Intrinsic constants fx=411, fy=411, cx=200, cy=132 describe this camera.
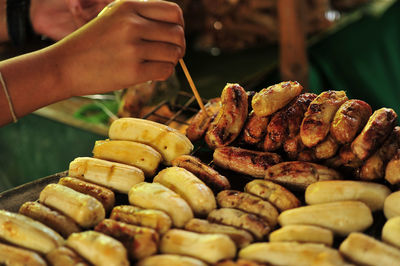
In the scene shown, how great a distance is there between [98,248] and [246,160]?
0.84m

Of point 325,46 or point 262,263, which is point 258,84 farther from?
point 262,263

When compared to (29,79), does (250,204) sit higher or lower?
lower

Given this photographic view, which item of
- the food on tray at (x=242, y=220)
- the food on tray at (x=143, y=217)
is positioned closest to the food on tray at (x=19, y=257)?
the food on tray at (x=143, y=217)

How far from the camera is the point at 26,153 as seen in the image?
4.12 m

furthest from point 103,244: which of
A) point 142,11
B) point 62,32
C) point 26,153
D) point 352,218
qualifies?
point 26,153

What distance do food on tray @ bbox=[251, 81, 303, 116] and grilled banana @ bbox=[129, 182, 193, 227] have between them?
25.8 inches

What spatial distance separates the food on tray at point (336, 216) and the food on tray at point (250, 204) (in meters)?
0.05

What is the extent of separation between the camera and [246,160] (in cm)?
200

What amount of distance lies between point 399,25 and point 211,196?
4539mm

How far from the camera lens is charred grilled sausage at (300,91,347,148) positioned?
1.88m

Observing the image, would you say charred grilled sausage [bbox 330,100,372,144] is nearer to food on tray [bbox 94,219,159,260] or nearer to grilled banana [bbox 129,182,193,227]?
grilled banana [bbox 129,182,193,227]

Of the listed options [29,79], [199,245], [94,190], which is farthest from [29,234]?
[29,79]

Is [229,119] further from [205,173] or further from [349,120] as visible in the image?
[349,120]

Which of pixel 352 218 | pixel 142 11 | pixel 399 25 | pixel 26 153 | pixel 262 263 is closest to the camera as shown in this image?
pixel 262 263
